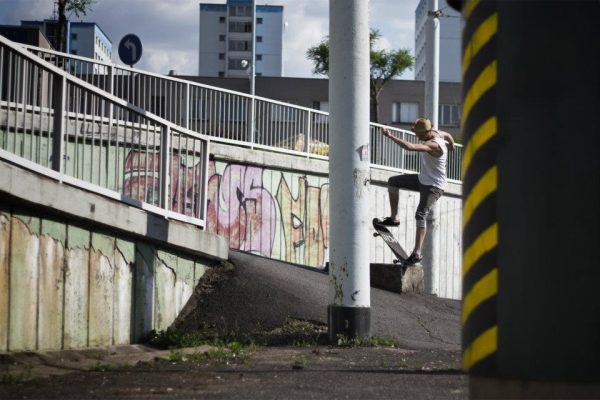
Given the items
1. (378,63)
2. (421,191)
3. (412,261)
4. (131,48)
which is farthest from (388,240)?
(378,63)

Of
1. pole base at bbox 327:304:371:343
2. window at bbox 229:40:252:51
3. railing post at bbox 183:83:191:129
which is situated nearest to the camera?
pole base at bbox 327:304:371:343

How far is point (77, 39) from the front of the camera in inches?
5787

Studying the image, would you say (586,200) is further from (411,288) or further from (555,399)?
(411,288)

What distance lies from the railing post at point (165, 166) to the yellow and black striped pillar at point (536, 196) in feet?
27.0

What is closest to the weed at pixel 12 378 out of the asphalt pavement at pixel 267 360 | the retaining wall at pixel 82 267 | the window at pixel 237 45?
the asphalt pavement at pixel 267 360

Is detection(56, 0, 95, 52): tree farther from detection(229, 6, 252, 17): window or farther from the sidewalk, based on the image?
detection(229, 6, 252, 17): window

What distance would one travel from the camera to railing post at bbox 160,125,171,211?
1104cm

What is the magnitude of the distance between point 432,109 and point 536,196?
60.2 ft

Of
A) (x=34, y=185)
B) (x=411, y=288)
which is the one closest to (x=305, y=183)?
(x=411, y=288)

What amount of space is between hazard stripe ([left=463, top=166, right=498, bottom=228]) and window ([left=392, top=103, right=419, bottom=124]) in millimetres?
82368

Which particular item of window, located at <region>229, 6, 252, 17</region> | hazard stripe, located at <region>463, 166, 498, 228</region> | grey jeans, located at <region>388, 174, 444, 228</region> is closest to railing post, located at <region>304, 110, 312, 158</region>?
grey jeans, located at <region>388, 174, 444, 228</region>

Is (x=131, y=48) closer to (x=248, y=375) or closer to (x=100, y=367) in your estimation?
(x=100, y=367)

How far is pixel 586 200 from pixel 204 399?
387cm

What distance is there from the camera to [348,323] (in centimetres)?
1029
